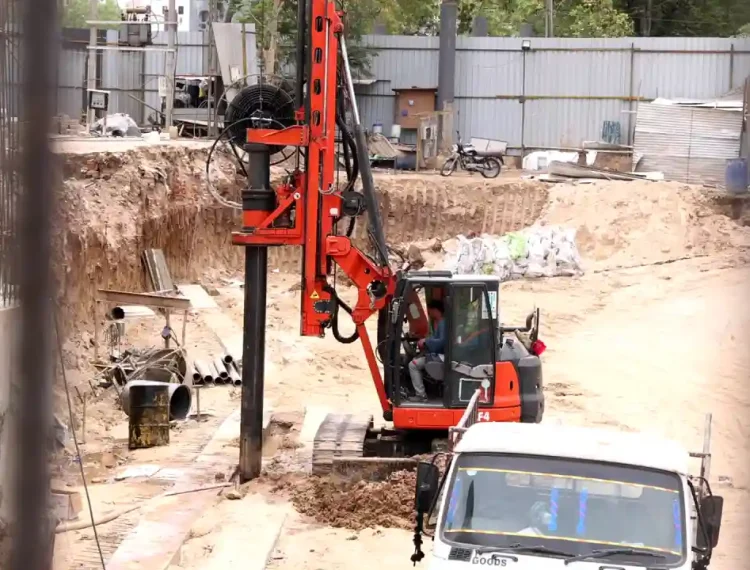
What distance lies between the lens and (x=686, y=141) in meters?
31.1

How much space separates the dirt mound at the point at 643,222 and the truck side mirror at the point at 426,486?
20.6 metres

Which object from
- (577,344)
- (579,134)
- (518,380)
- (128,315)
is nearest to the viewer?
(518,380)

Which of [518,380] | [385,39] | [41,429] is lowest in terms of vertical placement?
[518,380]

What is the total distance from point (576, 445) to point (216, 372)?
1168 centimetres

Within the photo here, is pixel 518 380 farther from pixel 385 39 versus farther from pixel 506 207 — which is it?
pixel 385 39

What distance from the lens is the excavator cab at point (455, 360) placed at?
10719 millimetres

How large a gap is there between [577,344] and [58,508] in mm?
13004

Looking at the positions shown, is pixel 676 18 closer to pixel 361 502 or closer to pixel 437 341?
pixel 437 341

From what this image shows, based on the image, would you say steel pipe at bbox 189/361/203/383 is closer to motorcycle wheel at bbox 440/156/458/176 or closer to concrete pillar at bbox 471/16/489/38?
motorcycle wheel at bbox 440/156/458/176

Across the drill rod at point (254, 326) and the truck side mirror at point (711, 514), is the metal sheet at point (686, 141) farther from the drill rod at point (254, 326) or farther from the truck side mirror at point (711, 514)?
the truck side mirror at point (711, 514)

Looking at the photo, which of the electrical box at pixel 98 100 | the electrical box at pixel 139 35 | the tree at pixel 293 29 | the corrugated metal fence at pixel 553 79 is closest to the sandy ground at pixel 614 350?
the electrical box at pixel 98 100

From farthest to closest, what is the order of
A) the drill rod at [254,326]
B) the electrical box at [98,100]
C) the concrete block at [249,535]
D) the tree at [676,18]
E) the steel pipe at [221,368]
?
the tree at [676,18] → the electrical box at [98,100] → the steel pipe at [221,368] → the drill rod at [254,326] → the concrete block at [249,535]

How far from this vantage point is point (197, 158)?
24266 millimetres

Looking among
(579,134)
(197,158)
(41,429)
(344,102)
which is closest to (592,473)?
(41,429)
